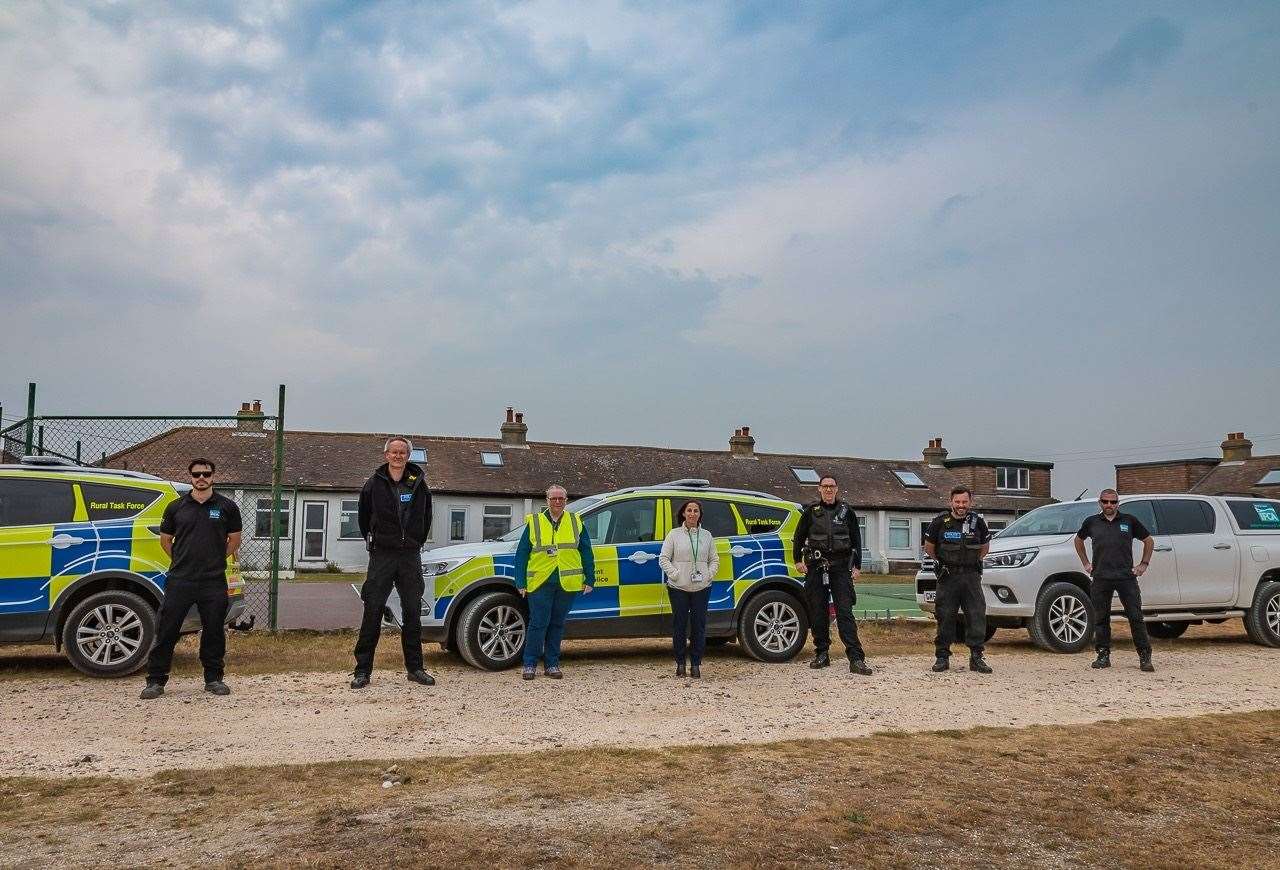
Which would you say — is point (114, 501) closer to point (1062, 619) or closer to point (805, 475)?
point (1062, 619)

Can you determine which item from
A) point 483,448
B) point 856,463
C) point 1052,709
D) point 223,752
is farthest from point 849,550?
point 856,463

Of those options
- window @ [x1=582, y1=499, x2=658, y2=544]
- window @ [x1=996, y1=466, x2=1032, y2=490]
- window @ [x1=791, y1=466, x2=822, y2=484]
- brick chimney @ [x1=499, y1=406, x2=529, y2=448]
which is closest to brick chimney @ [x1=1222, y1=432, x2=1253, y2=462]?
window @ [x1=996, y1=466, x2=1032, y2=490]

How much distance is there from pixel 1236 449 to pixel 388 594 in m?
41.3

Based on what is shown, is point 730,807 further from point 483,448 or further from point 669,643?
point 483,448

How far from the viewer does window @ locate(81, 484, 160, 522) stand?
362 inches

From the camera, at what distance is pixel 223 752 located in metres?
6.26

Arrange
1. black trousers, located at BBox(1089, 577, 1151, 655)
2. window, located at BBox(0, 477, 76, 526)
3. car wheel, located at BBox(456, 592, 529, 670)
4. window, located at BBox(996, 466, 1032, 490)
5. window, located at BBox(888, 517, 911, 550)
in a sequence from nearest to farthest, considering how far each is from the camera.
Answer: window, located at BBox(0, 477, 76, 526)
car wheel, located at BBox(456, 592, 529, 670)
black trousers, located at BBox(1089, 577, 1151, 655)
window, located at BBox(888, 517, 911, 550)
window, located at BBox(996, 466, 1032, 490)

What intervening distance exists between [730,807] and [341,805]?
6.20 feet

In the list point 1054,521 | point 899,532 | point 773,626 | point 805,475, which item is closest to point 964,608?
point 773,626

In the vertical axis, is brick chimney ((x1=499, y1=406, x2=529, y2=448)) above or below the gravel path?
above

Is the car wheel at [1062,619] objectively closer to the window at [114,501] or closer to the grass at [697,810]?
the grass at [697,810]

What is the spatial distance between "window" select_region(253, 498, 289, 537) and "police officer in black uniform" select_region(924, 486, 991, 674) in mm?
22502

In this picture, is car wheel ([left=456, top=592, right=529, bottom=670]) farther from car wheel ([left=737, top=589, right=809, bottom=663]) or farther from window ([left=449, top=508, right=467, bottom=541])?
window ([left=449, top=508, right=467, bottom=541])

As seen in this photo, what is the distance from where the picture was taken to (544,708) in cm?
776
